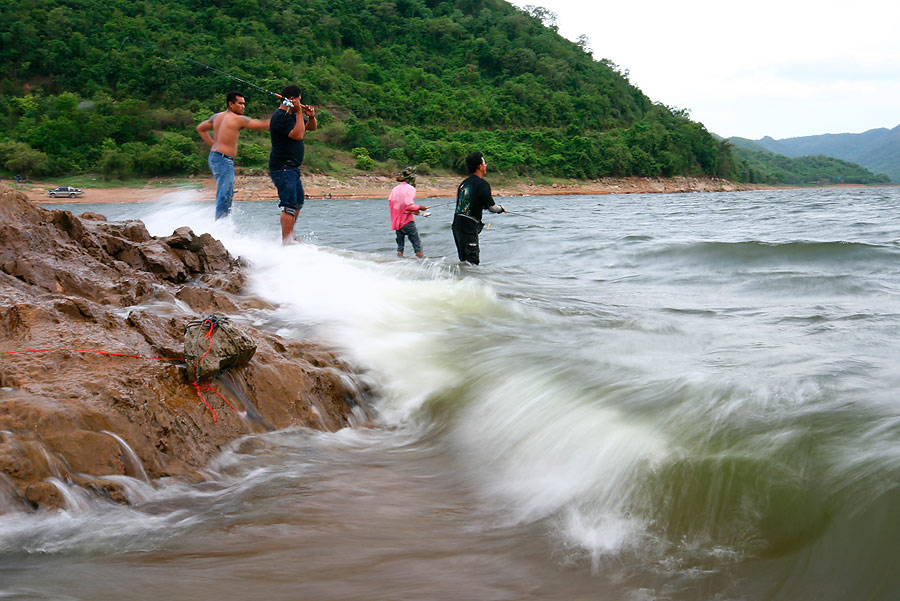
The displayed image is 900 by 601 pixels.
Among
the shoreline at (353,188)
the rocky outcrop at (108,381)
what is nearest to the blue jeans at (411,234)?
the rocky outcrop at (108,381)

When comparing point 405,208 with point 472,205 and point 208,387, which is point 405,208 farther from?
point 208,387

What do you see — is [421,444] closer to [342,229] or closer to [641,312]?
[641,312]

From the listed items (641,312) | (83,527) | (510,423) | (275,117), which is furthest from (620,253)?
(83,527)

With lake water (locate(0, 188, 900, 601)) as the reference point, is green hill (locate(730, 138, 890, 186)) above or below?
above

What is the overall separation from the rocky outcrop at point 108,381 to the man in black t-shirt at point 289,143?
12.1 feet

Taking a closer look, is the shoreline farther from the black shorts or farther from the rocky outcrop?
the rocky outcrop

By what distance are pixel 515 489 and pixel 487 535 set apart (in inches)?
18.8

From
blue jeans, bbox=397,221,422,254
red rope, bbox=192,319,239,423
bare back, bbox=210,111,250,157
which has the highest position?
bare back, bbox=210,111,250,157

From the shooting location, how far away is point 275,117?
859cm

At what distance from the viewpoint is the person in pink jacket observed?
33.4 ft

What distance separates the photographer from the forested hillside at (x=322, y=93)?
53000 millimetres

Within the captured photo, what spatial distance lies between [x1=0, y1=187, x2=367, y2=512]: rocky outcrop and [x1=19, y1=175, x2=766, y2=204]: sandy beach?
33088 millimetres

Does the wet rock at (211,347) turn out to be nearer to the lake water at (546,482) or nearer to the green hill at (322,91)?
the lake water at (546,482)

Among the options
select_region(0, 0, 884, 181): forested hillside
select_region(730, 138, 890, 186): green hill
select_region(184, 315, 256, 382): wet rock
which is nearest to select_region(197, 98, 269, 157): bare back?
select_region(184, 315, 256, 382): wet rock
